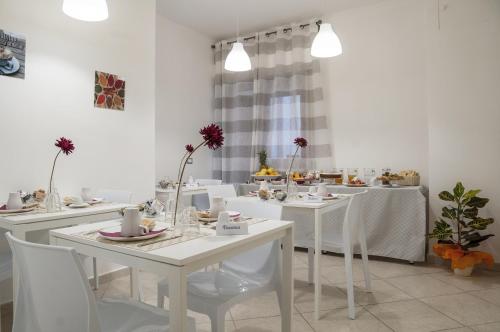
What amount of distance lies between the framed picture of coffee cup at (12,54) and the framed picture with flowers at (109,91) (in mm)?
548

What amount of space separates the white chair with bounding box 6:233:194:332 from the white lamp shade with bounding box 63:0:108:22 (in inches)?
58.1

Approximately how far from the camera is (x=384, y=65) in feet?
12.6

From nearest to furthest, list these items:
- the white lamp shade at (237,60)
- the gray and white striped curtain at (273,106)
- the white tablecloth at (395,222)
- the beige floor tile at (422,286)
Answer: the beige floor tile at (422,286)
the white lamp shade at (237,60)
the white tablecloth at (395,222)
the gray and white striped curtain at (273,106)

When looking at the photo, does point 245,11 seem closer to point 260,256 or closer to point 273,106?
point 273,106

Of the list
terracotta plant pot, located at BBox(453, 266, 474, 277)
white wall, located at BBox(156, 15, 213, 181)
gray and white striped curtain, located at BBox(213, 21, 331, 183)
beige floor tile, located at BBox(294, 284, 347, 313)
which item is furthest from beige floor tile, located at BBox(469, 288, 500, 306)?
white wall, located at BBox(156, 15, 213, 181)

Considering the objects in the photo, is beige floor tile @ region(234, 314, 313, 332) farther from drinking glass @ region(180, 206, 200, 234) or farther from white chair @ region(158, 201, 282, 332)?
drinking glass @ region(180, 206, 200, 234)

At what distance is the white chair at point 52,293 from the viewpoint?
0.88 m

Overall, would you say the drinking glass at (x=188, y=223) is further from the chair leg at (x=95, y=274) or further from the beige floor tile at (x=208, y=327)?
the chair leg at (x=95, y=274)

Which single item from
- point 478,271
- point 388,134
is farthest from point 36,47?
point 478,271


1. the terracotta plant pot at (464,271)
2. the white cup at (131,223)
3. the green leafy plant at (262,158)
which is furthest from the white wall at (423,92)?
the white cup at (131,223)

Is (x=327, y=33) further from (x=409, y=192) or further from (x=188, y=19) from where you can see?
(x=188, y=19)

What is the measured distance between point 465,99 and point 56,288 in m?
3.44

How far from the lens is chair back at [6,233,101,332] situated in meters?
0.88

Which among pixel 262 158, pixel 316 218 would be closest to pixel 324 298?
pixel 316 218
